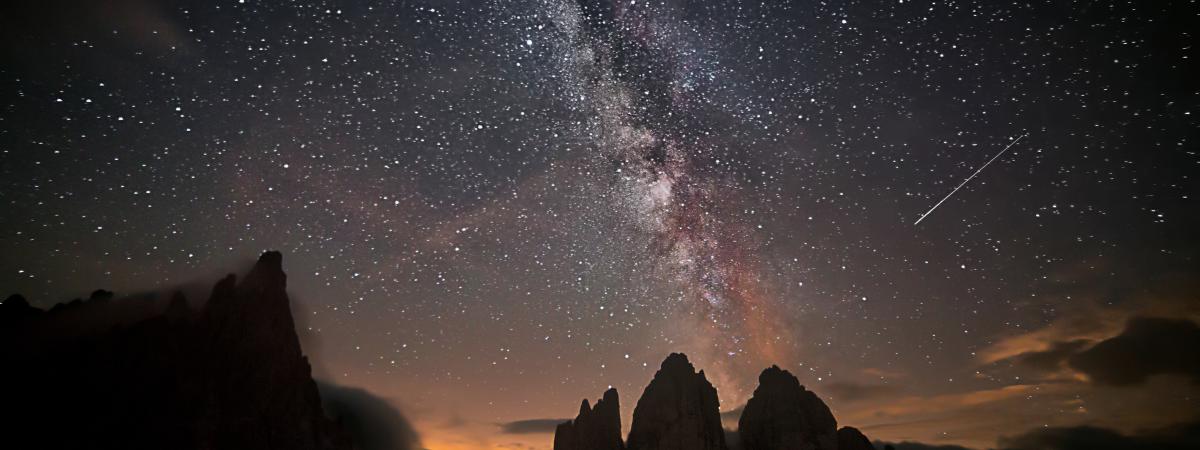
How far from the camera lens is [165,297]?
4166 centimetres

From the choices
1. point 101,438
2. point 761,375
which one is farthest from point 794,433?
point 101,438

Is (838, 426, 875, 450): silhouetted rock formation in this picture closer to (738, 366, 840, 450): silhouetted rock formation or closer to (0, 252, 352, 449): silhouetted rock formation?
(738, 366, 840, 450): silhouetted rock formation

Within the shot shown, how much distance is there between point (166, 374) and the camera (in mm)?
38188

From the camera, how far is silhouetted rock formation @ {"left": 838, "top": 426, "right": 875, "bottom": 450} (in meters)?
69.6

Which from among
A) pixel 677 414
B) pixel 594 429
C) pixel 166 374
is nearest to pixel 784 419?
pixel 677 414

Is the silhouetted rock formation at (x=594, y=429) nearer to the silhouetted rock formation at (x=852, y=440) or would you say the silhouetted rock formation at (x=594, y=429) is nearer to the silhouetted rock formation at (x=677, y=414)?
the silhouetted rock formation at (x=677, y=414)

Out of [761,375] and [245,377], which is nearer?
[245,377]

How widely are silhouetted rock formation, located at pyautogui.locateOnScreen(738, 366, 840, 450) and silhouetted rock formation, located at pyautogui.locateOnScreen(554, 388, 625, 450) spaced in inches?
764

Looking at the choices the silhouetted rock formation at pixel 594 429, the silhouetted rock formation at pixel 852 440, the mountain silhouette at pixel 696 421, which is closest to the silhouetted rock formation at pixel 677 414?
the mountain silhouette at pixel 696 421

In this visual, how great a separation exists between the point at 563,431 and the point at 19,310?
2129 inches

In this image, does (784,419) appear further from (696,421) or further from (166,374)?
(166,374)

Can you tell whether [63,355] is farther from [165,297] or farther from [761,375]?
[761,375]

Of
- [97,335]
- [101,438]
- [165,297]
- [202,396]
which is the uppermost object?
[165,297]

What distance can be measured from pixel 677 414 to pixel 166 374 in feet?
174
